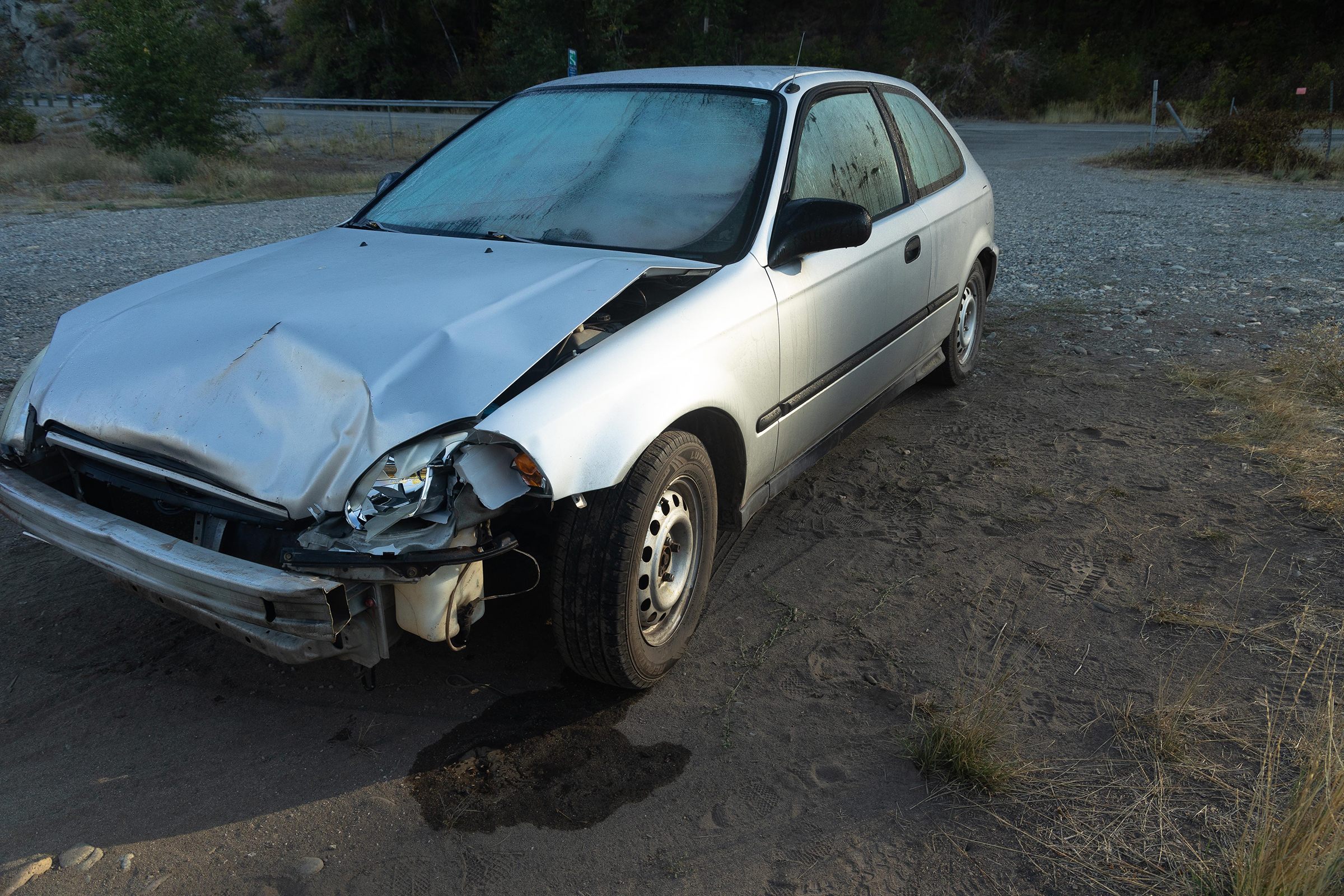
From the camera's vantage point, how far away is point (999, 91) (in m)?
31.1

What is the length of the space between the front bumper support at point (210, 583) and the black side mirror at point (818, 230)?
1.85 meters

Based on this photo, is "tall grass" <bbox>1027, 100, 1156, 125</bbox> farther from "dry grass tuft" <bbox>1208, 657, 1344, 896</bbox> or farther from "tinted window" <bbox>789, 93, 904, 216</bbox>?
"dry grass tuft" <bbox>1208, 657, 1344, 896</bbox>

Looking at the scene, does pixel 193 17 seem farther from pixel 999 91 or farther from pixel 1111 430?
pixel 999 91

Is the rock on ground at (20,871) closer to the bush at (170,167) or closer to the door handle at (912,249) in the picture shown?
the door handle at (912,249)

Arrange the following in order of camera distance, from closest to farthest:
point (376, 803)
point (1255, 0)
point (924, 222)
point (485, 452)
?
point (485, 452)
point (376, 803)
point (924, 222)
point (1255, 0)

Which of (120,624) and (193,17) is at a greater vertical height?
(193,17)

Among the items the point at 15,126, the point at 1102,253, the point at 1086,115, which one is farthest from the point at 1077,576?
the point at 1086,115

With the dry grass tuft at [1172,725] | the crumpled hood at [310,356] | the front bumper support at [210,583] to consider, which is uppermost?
the crumpled hood at [310,356]

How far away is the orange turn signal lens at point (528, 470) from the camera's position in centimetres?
237

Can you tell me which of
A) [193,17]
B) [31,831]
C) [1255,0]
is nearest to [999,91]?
[1255,0]

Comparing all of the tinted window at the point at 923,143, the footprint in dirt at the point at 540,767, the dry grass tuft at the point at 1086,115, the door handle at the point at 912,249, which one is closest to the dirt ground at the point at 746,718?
the footprint in dirt at the point at 540,767

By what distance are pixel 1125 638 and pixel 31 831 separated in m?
3.24

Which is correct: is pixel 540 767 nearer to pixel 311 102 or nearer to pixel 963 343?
pixel 963 343

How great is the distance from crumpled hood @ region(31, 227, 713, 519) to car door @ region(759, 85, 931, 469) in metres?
0.52
